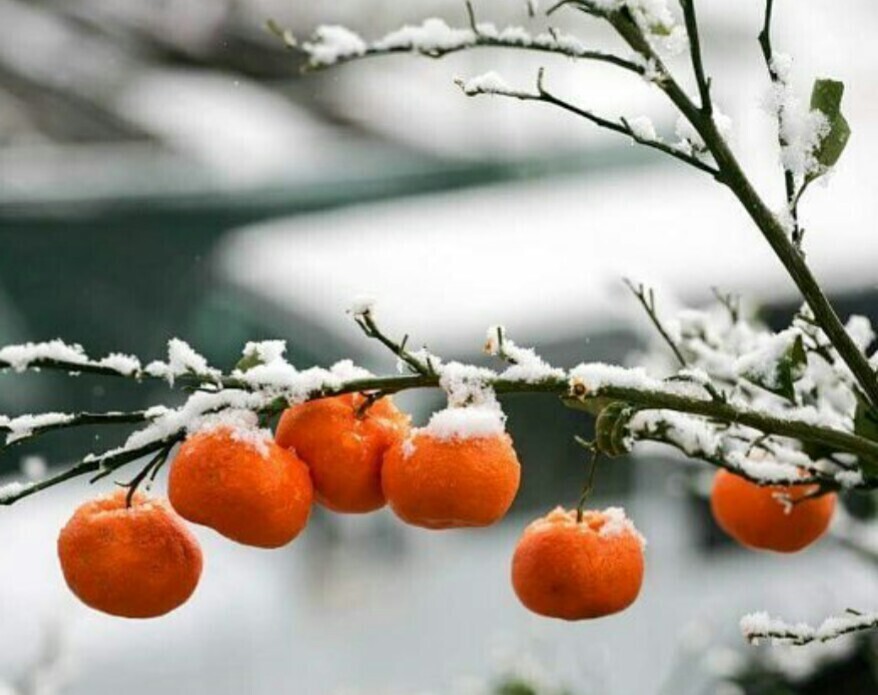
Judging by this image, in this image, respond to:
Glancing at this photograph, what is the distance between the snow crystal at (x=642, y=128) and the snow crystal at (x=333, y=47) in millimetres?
112

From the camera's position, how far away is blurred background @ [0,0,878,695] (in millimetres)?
2484

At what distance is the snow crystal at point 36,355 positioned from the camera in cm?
46

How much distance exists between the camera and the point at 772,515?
661 millimetres

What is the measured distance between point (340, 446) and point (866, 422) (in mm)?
211

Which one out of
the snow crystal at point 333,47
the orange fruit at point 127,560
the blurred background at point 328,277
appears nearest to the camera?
the snow crystal at point 333,47

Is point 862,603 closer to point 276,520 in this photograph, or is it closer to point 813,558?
point 813,558

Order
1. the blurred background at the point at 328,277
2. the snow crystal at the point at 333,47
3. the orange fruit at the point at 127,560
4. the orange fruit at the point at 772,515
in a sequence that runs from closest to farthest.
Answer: the snow crystal at the point at 333,47, the orange fruit at the point at 127,560, the orange fruit at the point at 772,515, the blurred background at the point at 328,277

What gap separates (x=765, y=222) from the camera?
0.47m

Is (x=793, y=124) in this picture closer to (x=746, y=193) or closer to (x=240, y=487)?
(x=746, y=193)

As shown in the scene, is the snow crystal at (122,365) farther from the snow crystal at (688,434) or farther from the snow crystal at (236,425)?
the snow crystal at (688,434)

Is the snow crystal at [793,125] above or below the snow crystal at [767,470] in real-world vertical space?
above

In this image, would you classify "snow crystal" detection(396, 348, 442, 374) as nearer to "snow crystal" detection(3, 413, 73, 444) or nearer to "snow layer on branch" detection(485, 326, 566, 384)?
"snow layer on branch" detection(485, 326, 566, 384)

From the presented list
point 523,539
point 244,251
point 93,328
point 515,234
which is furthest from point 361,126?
point 523,539

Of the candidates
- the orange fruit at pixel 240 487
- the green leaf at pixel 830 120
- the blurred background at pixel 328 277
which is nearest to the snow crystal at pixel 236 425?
the orange fruit at pixel 240 487
